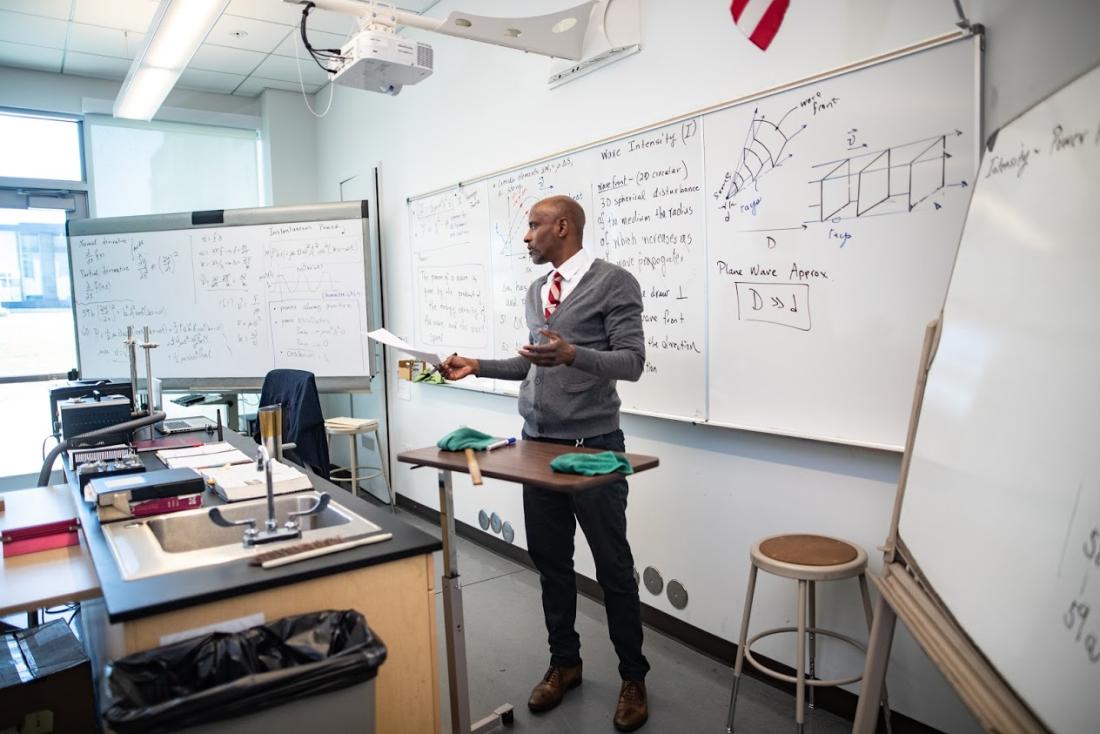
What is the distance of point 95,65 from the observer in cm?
462

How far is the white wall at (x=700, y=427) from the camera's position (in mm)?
1938

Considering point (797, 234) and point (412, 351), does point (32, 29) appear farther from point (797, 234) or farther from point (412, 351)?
point (797, 234)

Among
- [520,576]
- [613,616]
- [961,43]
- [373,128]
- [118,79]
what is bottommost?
[520,576]

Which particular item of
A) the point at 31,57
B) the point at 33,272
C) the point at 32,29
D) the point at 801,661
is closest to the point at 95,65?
the point at 31,57

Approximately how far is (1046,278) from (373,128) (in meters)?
4.35

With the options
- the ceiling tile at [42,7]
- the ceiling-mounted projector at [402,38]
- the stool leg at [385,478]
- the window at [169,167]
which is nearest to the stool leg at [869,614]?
the ceiling-mounted projector at [402,38]

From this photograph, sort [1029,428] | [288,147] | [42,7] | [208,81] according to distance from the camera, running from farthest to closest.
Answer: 1. [288,147]
2. [208,81]
3. [42,7]
4. [1029,428]

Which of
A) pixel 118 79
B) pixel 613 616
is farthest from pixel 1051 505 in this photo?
pixel 118 79

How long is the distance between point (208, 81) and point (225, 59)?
55 cm

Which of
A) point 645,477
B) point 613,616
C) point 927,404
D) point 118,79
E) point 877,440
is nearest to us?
point 927,404

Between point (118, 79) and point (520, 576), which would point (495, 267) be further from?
point (118, 79)

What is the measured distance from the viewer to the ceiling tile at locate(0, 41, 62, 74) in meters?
4.28

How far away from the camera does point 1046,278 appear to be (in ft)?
2.94

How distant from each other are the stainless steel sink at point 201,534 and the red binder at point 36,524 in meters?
0.19
